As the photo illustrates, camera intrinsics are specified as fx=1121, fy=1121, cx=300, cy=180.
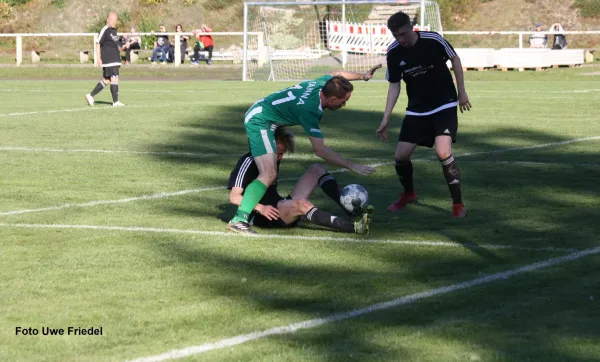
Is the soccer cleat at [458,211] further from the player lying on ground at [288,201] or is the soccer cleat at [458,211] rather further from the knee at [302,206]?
the knee at [302,206]

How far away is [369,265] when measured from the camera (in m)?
7.99

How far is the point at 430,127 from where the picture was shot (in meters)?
10.6

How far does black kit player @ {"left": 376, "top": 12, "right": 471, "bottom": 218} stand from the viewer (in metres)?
10.4

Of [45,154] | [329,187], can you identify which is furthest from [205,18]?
[329,187]

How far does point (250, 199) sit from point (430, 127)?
2227 millimetres

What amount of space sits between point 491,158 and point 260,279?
7789 millimetres

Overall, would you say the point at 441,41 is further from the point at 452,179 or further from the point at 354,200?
the point at 354,200

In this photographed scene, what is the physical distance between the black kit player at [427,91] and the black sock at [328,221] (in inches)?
56.8

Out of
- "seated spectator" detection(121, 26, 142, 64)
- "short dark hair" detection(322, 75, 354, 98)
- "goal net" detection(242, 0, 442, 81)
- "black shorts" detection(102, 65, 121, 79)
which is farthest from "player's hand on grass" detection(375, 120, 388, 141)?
"seated spectator" detection(121, 26, 142, 64)

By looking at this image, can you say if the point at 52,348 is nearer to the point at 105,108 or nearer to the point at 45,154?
the point at 45,154

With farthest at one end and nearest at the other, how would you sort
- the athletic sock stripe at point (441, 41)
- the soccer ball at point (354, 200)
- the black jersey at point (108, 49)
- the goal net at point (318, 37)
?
the goal net at point (318, 37), the black jersey at point (108, 49), the athletic sock stripe at point (441, 41), the soccer ball at point (354, 200)

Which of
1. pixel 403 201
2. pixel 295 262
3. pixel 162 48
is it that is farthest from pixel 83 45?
pixel 295 262

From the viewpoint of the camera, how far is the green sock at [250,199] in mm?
9281

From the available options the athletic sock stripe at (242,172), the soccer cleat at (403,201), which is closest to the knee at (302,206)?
the athletic sock stripe at (242,172)
